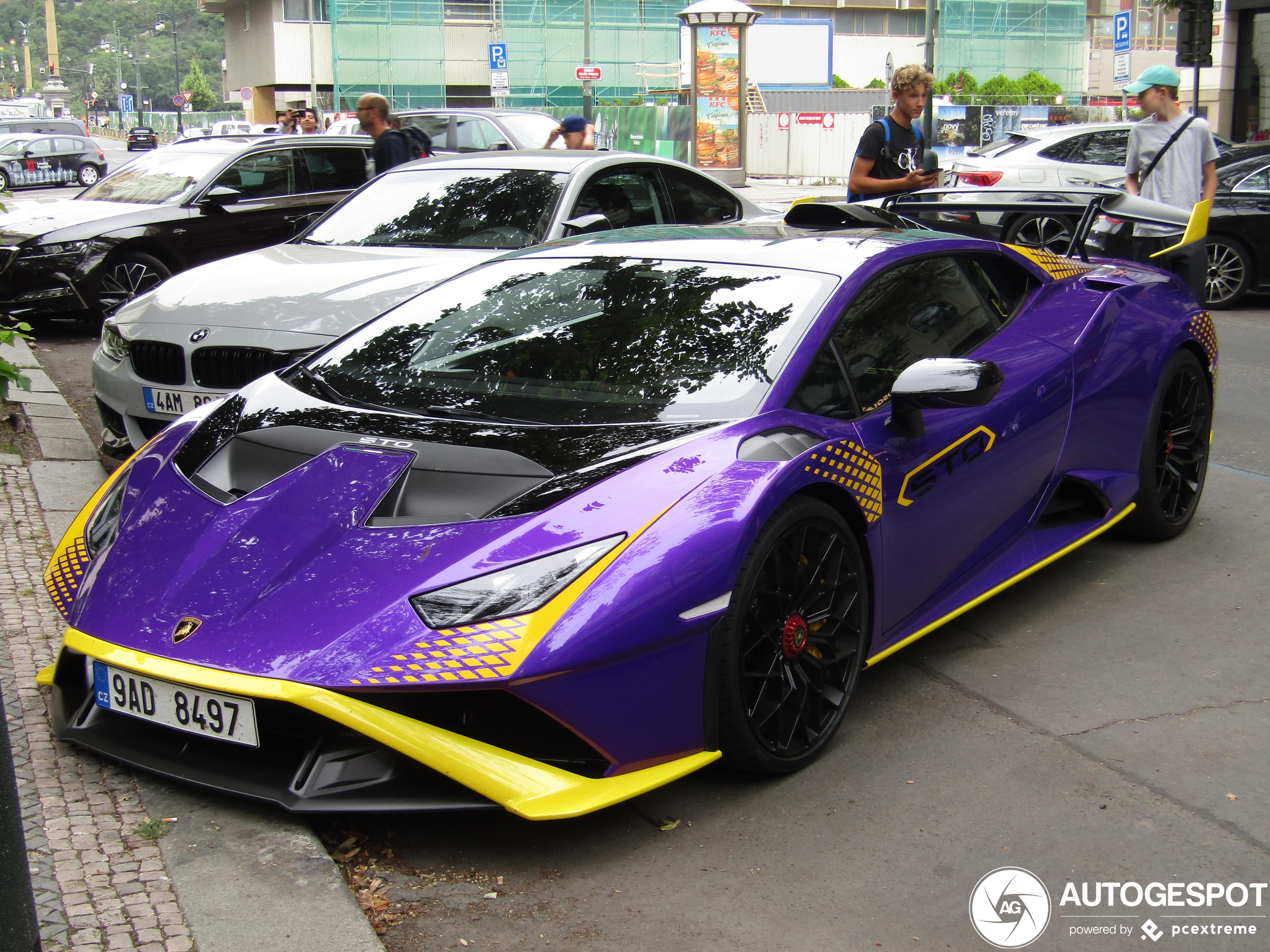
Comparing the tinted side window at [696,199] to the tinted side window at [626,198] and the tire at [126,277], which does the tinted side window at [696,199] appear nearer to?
the tinted side window at [626,198]

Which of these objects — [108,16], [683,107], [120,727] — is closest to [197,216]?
[120,727]

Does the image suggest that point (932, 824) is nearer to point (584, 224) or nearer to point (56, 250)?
point (584, 224)

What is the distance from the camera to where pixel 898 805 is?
3152mm

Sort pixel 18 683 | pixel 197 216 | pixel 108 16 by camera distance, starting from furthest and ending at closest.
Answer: pixel 108 16 < pixel 197 216 < pixel 18 683

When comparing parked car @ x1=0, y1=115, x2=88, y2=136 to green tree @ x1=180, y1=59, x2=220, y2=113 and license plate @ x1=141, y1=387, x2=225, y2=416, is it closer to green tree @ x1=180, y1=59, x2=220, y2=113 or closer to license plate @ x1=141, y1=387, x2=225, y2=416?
license plate @ x1=141, y1=387, x2=225, y2=416

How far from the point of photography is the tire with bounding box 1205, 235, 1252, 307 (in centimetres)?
1109

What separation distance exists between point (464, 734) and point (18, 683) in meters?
1.64

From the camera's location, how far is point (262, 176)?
10.4 m

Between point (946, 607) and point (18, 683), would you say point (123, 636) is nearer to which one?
point (18, 683)

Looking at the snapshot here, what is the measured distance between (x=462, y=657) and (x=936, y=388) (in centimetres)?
156

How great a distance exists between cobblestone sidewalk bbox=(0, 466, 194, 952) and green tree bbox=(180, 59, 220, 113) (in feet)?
342

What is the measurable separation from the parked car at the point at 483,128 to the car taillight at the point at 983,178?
504cm

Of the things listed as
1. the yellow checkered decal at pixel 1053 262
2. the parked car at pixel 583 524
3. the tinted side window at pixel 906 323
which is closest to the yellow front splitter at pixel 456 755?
the parked car at pixel 583 524

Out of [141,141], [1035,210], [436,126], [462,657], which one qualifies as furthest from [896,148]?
[141,141]
